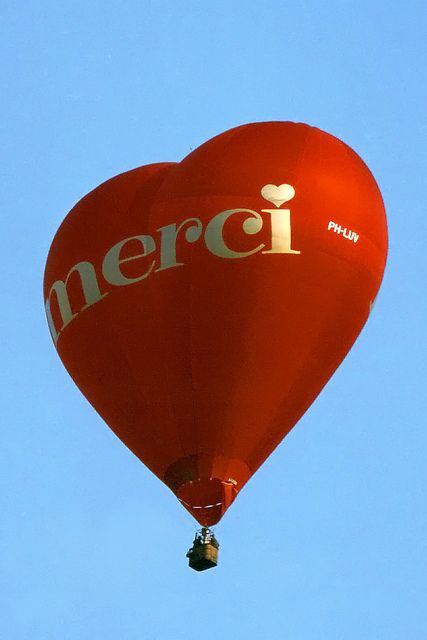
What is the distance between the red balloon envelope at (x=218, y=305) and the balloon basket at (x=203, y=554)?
29 centimetres

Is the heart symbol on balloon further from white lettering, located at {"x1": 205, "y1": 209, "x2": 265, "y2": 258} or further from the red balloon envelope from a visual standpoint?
white lettering, located at {"x1": 205, "y1": 209, "x2": 265, "y2": 258}

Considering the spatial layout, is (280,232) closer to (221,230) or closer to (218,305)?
(221,230)

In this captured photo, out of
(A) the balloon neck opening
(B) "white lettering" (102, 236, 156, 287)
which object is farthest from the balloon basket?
(B) "white lettering" (102, 236, 156, 287)

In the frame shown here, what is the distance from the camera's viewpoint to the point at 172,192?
98.7 ft

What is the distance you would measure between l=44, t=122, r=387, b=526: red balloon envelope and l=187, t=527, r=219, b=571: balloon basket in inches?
11.2

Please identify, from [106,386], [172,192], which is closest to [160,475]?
[106,386]

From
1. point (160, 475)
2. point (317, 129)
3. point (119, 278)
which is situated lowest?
point (160, 475)

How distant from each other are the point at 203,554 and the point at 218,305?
303 centimetres

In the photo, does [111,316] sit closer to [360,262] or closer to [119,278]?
[119,278]

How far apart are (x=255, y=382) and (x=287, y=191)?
243 centimetres

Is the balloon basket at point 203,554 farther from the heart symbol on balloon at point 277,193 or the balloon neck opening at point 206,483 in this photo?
the heart symbol on balloon at point 277,193

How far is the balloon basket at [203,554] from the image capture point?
2909 centimetres

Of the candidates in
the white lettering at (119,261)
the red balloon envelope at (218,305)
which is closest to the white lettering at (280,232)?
the red balloon envelope at (218,305)

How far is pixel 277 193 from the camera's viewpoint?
29.7m
